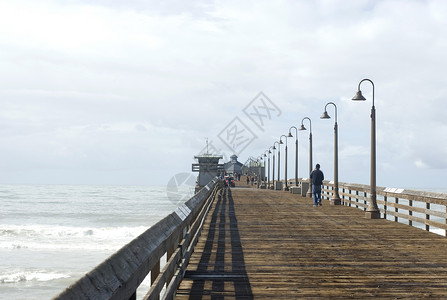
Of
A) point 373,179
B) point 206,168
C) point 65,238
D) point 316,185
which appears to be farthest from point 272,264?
point 206,168

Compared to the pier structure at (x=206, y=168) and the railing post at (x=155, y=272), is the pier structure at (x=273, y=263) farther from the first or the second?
the pier structure at (x=206, y=168)

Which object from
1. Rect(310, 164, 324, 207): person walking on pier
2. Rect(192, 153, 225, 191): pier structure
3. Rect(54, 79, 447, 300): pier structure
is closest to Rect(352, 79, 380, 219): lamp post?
Rect(54, 79, 447, 300): pier structure

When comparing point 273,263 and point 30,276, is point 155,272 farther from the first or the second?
point 30,276

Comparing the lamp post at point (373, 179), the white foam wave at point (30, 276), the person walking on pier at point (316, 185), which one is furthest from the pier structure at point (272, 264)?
the white foam wave at point (30, 276)

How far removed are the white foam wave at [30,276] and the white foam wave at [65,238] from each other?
12695 mm

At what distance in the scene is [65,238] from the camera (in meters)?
58.7

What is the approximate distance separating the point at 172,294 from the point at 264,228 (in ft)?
35.7

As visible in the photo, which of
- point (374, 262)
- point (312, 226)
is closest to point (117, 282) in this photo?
point (374, 262)

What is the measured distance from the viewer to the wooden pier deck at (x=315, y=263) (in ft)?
27.5

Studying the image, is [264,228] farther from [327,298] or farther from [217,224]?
[327,298]

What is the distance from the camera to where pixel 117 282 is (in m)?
3.83

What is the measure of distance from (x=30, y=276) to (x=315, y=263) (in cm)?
2550

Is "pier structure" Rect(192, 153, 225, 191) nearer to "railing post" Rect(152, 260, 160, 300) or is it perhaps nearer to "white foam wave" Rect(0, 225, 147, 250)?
"white foam wave" Rect(0, 225, 147, 250)

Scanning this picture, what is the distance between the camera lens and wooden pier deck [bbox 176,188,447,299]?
8375 millimetres
